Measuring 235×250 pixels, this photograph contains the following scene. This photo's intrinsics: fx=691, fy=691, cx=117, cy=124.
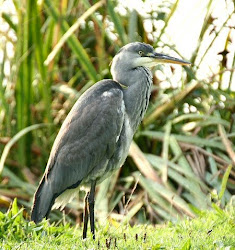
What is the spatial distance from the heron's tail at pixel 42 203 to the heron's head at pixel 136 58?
1142 mm

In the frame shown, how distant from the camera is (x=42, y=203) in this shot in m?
5.21

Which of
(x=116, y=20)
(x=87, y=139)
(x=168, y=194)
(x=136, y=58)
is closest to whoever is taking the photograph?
(x=87, y=139)

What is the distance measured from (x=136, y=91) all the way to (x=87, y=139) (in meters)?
0.58

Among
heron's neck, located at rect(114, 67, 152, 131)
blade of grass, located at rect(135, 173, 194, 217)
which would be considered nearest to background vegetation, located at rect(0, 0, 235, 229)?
blade of grass, located at rect(135, 173, 194, 217)

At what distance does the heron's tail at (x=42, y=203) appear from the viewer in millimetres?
5175

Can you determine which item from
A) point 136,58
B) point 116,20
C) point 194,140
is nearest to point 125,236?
point 136,58

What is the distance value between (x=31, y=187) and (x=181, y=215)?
1.84 meters

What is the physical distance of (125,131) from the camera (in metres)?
5.32

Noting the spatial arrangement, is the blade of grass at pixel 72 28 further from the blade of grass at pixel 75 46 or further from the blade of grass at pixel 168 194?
the blade of grass at pixel 168 194

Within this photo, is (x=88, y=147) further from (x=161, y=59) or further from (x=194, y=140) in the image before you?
(x=194, y=140)

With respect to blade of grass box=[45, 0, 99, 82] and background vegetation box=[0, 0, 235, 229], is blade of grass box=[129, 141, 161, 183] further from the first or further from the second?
blade of grass box=[45, 0, 99, 82]

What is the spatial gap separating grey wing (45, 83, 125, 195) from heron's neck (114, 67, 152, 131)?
16 cm

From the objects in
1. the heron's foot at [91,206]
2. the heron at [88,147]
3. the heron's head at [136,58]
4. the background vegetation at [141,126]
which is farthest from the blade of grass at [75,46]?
the heron's foot at [91,206]

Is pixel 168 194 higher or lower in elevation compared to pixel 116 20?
lower
